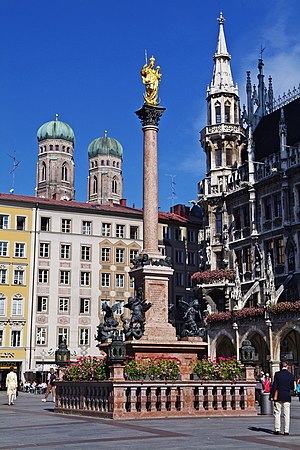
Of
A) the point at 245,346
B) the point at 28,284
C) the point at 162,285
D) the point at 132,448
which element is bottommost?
the point at 132,448

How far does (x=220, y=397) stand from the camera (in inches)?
900

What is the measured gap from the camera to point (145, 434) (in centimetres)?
1644

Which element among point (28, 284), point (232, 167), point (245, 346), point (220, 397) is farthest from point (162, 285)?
point (28, 284)

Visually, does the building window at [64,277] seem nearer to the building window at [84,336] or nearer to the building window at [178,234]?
the building window at [84,336]

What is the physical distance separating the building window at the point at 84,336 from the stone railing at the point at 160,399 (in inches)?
1801

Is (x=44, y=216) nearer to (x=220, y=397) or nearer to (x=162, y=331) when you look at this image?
(x=162, y=331)

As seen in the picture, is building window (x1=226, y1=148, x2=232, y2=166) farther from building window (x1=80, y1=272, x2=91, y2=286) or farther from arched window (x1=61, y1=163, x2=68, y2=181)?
arched window (x1=61, y1=163, x2=68, y2=181)

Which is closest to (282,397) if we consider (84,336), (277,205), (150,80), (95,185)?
(150,80)

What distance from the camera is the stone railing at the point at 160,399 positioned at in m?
21.0

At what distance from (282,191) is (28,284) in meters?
28.2

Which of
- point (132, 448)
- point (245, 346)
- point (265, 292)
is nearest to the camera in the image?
point (132, 448)

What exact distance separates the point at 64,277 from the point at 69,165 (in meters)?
102

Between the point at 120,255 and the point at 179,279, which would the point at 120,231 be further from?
the point at 179,279

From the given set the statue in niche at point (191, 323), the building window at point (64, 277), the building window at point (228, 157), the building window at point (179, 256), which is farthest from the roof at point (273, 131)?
the statue in niche at point (191, 323)
